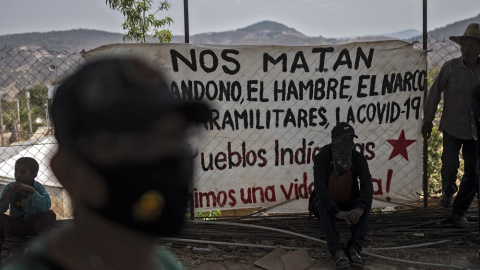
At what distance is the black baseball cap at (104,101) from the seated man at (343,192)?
3.60 m

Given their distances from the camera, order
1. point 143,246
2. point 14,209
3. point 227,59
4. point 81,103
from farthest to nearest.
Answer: point 227,59
point 14,209
point 143,246
point 81,103

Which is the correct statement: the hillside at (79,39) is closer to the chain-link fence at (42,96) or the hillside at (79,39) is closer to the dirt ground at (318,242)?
the chain-link fence at (42,96)

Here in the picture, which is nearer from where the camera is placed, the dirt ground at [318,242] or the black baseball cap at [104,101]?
the black baseball cap at [104,101]

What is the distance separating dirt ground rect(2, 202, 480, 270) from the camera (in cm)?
432

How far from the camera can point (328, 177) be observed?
14.4 ft

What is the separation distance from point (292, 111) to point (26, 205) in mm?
2631

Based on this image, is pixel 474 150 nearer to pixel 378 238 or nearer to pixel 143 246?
pixel 378 238

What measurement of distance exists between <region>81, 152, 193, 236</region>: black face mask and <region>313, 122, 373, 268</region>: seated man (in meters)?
3.48

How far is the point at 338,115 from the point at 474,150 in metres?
1.34

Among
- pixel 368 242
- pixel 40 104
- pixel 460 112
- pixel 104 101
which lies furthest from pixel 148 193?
pixel 40 104

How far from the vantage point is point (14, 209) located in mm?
4344

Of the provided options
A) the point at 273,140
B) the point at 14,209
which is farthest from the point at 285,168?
the point at 14,209

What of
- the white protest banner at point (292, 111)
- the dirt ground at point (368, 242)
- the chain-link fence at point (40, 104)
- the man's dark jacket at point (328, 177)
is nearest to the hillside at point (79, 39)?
the chain-link fence at point (40, 104)

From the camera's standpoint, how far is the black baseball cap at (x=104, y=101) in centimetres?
77
